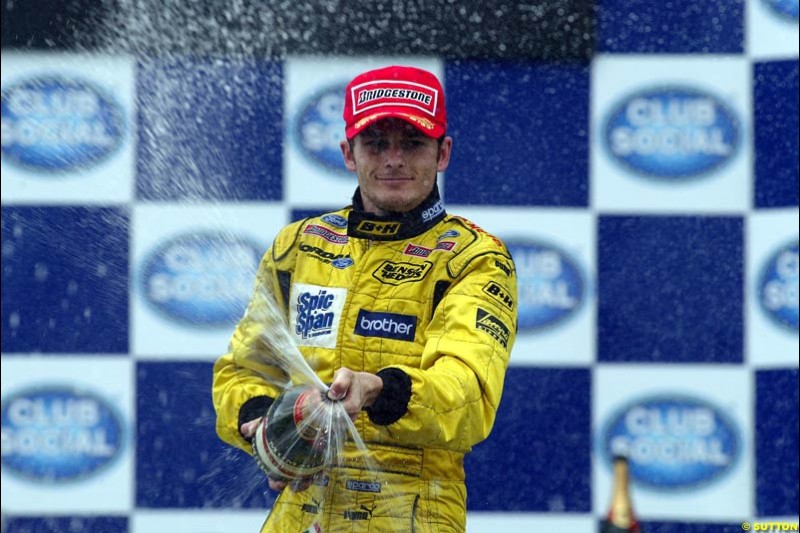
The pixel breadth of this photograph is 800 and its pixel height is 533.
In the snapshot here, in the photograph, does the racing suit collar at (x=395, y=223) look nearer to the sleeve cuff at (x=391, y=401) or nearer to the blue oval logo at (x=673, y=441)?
the sleeve cuff at (x=391, y=401)

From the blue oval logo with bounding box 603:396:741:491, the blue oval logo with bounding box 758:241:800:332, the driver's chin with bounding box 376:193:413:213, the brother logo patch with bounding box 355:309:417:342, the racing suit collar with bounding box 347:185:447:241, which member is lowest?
the blue oval logo with bounding box 603:396:741:491

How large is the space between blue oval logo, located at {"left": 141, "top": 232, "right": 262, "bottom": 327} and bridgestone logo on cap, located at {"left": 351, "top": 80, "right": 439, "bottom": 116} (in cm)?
106

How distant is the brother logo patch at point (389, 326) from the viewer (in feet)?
5.45

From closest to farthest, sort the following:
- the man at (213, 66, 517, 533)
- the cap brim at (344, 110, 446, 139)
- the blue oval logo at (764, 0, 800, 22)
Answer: the man at (213, 66, 517, 533)
the cap brim at (344, 110, 446, 139)
the blue oval logo at (764, 0, 800, 22)

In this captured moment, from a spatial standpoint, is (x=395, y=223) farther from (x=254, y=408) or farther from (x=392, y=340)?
(x=254, y=408)

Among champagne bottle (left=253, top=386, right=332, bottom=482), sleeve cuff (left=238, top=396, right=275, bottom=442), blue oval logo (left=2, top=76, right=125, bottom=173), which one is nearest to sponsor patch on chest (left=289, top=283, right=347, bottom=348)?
sleeve cuff (left=238, top=396, right=275, bottom=442)

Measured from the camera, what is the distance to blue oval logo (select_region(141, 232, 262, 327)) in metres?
2.77

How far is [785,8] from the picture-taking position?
2.72 meters

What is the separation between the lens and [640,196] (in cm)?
277

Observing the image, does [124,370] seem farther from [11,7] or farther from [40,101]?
[11,7]

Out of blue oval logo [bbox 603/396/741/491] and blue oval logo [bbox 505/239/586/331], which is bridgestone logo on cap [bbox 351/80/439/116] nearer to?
blue oval logo [bbox 505/239/586/331]

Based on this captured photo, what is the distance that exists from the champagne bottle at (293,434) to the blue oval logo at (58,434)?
4.68 feet

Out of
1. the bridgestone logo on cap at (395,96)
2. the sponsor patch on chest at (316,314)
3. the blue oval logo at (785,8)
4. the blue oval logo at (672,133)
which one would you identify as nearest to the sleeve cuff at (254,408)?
the sponsor patch on chest at (316,314)

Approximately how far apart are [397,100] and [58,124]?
138 cm
